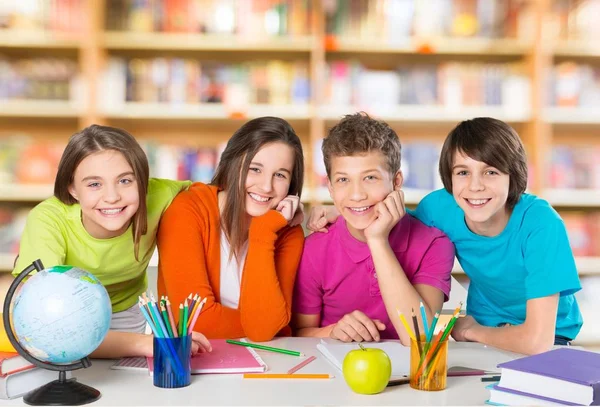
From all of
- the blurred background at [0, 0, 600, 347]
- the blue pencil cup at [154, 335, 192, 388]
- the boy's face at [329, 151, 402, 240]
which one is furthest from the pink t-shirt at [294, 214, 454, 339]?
the blurred background at [0, 0, 600, 347]

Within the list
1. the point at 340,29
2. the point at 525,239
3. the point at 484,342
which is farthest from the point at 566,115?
the point at 484,342

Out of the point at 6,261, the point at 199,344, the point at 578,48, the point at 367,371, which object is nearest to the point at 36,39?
the point at 6,261

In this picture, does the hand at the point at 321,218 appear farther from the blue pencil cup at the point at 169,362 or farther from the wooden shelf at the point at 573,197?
the wooden shelf at the point at 573,197

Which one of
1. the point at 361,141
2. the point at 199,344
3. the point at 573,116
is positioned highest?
the point at 573,116

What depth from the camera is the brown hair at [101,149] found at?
174 cm

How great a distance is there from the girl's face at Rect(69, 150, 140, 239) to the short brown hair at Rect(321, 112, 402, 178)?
0.51 meters

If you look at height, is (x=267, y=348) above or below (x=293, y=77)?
below

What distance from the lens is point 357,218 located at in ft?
6.06

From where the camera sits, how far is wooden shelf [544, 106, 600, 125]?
387 cm

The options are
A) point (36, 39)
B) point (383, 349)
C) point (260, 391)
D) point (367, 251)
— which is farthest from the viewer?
point (36, 39)

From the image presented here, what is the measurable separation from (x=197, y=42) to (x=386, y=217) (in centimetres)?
227

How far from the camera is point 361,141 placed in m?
1.84

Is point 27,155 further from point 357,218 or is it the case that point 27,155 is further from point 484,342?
point 484,342

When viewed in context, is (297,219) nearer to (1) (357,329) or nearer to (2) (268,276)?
(2) (268,276)
